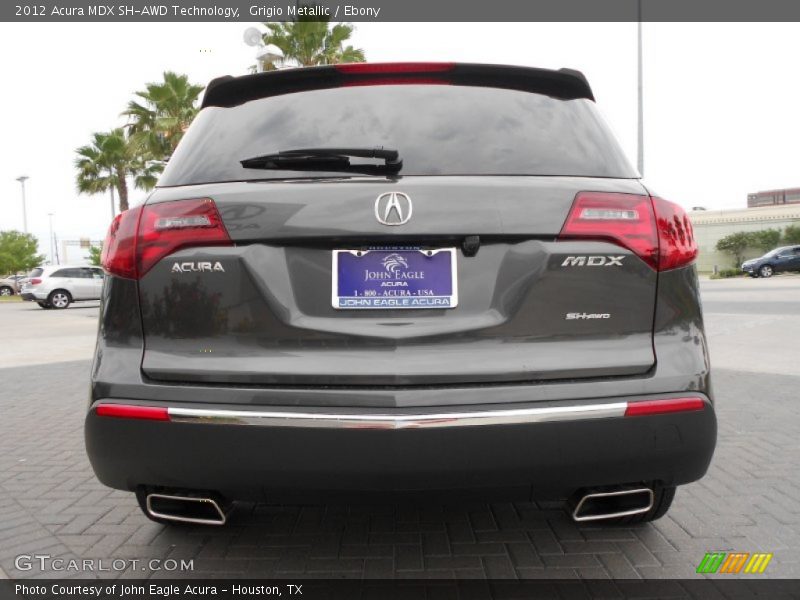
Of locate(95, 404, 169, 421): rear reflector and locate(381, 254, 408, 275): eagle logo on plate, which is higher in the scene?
locate(381, 254, 408, 275): eagle logo on plate

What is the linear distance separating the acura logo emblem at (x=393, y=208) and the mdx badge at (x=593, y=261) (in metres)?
0.52

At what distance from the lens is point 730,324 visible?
11.6 m

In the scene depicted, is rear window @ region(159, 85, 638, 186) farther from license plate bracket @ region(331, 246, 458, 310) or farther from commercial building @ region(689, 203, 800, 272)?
commercial building @ region(689, 203, 800, 272)

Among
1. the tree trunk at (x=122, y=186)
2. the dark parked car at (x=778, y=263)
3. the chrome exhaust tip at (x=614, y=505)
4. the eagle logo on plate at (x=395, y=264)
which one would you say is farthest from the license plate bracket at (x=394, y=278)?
the dark parked car at (x=778, y=263)

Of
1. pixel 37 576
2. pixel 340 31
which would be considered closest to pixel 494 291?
pixel 37 576

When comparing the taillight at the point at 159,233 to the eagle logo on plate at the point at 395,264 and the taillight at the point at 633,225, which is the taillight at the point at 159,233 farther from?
the taillight at the point at 633,225

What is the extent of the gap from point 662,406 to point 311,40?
17406 mm

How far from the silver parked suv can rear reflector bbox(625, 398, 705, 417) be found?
2705cm

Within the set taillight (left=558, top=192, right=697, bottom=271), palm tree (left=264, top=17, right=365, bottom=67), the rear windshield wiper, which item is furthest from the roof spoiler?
palm tree (left=264, top=17, right=365, bottom=67)

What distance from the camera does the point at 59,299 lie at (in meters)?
26.4

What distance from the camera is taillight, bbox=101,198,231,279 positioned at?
6.72ft

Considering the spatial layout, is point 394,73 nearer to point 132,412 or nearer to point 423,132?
point 423,132

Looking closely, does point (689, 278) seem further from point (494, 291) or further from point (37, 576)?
point (37, 576)

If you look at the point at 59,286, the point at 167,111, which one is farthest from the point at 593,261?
the point at 59,286
